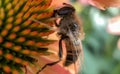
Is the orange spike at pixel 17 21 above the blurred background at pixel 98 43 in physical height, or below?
above

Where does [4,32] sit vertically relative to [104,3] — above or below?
below

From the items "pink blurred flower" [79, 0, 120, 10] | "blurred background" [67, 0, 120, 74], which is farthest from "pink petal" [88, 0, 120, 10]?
"blurred background" [67, 0, 120, 74]

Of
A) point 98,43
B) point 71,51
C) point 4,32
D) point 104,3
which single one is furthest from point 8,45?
point 98,43

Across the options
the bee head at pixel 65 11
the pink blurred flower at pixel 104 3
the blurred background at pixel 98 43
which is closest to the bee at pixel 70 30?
the bee head at pixel 65 11

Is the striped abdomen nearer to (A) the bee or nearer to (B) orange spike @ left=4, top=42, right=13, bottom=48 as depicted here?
(A) the bee

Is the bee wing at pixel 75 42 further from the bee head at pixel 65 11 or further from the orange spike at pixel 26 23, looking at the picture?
the orange spike at pixel 26 23

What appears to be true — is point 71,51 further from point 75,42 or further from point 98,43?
point 98,43

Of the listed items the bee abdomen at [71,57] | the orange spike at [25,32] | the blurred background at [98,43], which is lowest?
the blurred background at [98,43]
